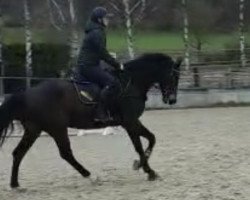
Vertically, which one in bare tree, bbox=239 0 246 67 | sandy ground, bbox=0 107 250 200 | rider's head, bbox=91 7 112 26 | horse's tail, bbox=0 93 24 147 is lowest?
bare tree, bbox=239 0 246 67

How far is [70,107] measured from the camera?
28.8ft

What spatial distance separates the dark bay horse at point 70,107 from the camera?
8609 mm

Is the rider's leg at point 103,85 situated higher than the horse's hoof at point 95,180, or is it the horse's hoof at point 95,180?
the rider's leg at point 103,85

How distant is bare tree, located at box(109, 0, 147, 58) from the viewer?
29.5m

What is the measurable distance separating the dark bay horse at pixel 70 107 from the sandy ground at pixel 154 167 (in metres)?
0.41

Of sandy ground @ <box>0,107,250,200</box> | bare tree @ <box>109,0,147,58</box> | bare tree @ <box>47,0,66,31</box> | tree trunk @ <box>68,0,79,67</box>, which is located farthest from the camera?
bare tree @ <box>109,0,147,58</box>

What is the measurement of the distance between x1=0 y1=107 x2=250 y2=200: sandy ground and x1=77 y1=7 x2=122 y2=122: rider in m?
1.06

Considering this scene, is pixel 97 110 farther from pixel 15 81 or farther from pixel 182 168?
pixel 15 81

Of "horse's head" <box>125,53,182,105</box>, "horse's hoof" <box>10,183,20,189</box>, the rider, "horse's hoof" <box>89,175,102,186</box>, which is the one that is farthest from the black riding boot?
"horse's hoof" <box>10,183,20,189</box>

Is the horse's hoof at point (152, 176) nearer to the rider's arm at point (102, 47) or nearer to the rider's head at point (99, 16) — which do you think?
the rider's arm at point (102, 47)

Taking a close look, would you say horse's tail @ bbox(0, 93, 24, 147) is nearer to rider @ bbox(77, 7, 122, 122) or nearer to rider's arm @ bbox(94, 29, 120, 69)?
rider @ bbox(77, 7, 122, 122)

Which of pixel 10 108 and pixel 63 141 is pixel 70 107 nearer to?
pixel 63 141

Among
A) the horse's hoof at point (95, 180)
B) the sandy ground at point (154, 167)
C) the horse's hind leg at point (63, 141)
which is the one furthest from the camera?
the horse's hoof at point (95, 180)

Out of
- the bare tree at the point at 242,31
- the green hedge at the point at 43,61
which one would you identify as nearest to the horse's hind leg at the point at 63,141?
the green hedge at the point at 43,61
